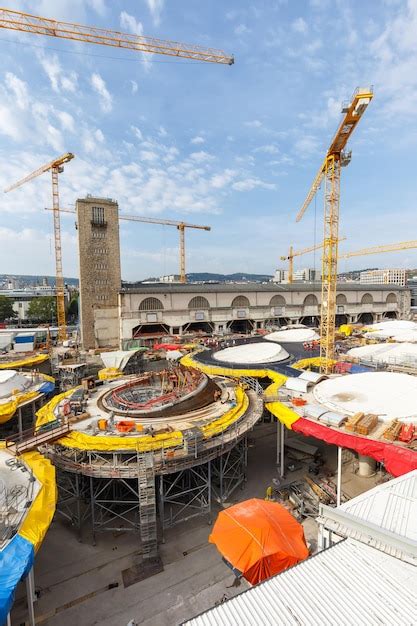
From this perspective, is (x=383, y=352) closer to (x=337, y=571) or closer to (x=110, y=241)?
(x=337, y=571)

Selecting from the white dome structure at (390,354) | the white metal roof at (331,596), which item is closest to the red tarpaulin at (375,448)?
the white metal roof at (331,596)

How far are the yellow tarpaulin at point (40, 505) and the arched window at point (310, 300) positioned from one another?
262 ft

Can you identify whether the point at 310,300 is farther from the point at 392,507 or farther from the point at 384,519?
the point at 384,519

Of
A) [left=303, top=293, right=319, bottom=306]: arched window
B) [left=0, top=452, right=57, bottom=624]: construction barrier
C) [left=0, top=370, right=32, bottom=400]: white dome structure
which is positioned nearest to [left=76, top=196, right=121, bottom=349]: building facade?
[left=0, top=370, right=32, bottom=400]: white dome structure

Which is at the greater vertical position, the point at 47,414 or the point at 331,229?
the point at 331,229

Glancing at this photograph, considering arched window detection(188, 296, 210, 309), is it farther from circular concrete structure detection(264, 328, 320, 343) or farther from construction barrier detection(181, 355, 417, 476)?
construction barrier detection(181, 355, 417, 476)

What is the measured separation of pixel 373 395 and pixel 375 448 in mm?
7147

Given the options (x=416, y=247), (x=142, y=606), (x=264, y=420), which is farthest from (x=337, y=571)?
(x=416, y=247)

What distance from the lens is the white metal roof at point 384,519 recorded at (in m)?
11.2

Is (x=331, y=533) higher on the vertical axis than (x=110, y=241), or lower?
lower

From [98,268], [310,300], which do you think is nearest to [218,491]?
[98,268]

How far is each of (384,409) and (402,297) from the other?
93.7 metres

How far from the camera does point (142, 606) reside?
1572 cm

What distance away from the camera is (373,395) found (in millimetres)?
25750
